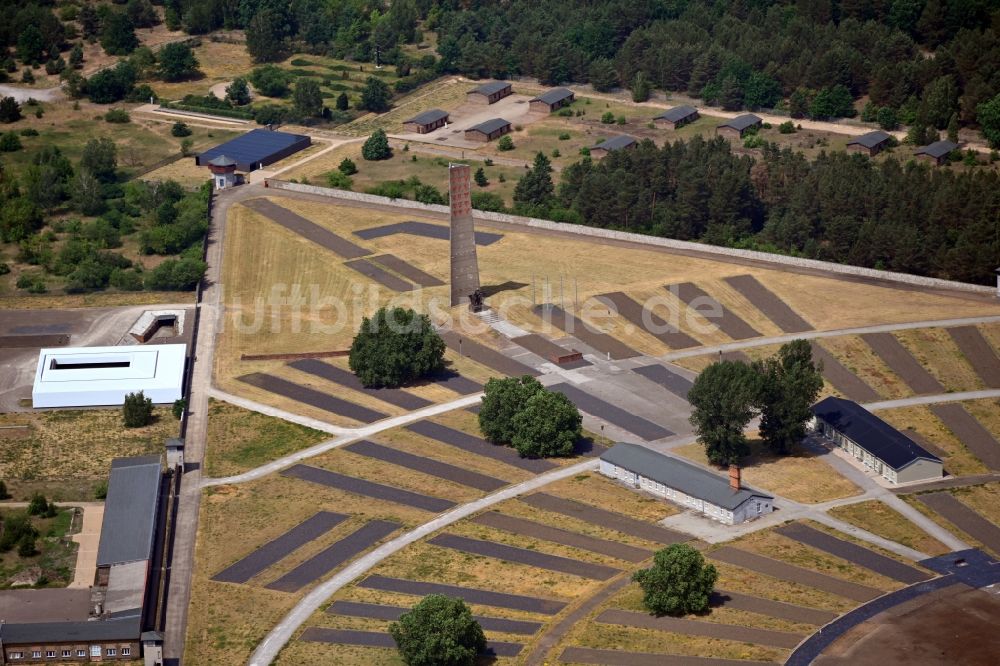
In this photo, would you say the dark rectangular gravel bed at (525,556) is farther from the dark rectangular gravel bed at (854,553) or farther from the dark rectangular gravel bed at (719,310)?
the dark rectangular gravel bed at (719,310)

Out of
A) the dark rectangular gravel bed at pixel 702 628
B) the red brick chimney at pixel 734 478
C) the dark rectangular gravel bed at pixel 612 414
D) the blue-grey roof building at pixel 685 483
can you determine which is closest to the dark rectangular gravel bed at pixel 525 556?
the dark rectangular gravel bed at pixel 702 628

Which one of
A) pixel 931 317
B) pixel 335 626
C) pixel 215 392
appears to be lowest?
pixel 335 626

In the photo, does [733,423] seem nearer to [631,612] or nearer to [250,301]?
[631,612]

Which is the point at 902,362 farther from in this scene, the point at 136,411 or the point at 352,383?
the point at 136,411

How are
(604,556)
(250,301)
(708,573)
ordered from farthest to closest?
(250,301), (604,556), (708,573)

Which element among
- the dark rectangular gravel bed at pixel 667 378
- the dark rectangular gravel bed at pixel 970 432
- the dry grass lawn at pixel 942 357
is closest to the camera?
the dark rectangular gravel bed at pixel 970 432

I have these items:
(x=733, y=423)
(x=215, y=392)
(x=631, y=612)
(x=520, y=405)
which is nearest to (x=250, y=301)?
(x=215, y=392)

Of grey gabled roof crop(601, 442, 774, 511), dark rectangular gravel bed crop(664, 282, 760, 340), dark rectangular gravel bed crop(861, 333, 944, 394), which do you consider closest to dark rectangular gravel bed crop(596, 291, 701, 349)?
dark rectangular gravel bed crop(664, 282, 760, 340)

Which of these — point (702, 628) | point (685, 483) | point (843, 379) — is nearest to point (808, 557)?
point (685, 483)
